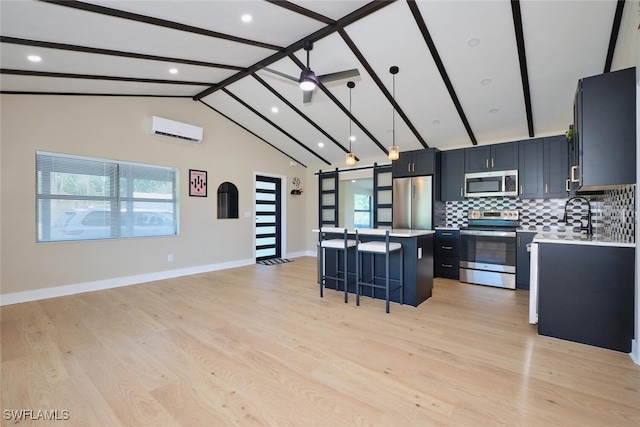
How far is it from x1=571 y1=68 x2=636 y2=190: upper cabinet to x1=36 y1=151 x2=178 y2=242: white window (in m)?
5.69

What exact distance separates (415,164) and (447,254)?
1.77 meters

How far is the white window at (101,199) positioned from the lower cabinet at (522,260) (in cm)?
581

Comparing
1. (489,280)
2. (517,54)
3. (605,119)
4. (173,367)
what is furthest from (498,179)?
(173,367)

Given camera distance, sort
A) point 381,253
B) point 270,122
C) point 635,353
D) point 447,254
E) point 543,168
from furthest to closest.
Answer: point 270,122
point 447,254
point 543,168
point 381,253
point 635,353

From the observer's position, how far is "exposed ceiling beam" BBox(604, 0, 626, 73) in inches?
106

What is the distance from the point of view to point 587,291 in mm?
2561

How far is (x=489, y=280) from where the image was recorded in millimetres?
4723

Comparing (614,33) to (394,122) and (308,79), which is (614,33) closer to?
(394,122)

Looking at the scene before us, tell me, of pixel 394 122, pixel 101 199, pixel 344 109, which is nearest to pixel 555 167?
pixel 394 122

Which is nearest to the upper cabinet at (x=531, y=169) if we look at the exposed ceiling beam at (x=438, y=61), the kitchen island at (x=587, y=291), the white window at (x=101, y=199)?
the exposed ceiling beam at (x=438, y=61)

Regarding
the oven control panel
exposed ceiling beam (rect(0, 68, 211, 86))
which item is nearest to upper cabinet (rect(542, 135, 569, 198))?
the oven control panel

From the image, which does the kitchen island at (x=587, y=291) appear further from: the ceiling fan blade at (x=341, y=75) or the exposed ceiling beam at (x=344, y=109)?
the exposed ceiling beam at (x=344, y=109)

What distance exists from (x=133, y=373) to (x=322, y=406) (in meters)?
1.42

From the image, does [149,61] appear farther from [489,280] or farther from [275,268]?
[489,280]
